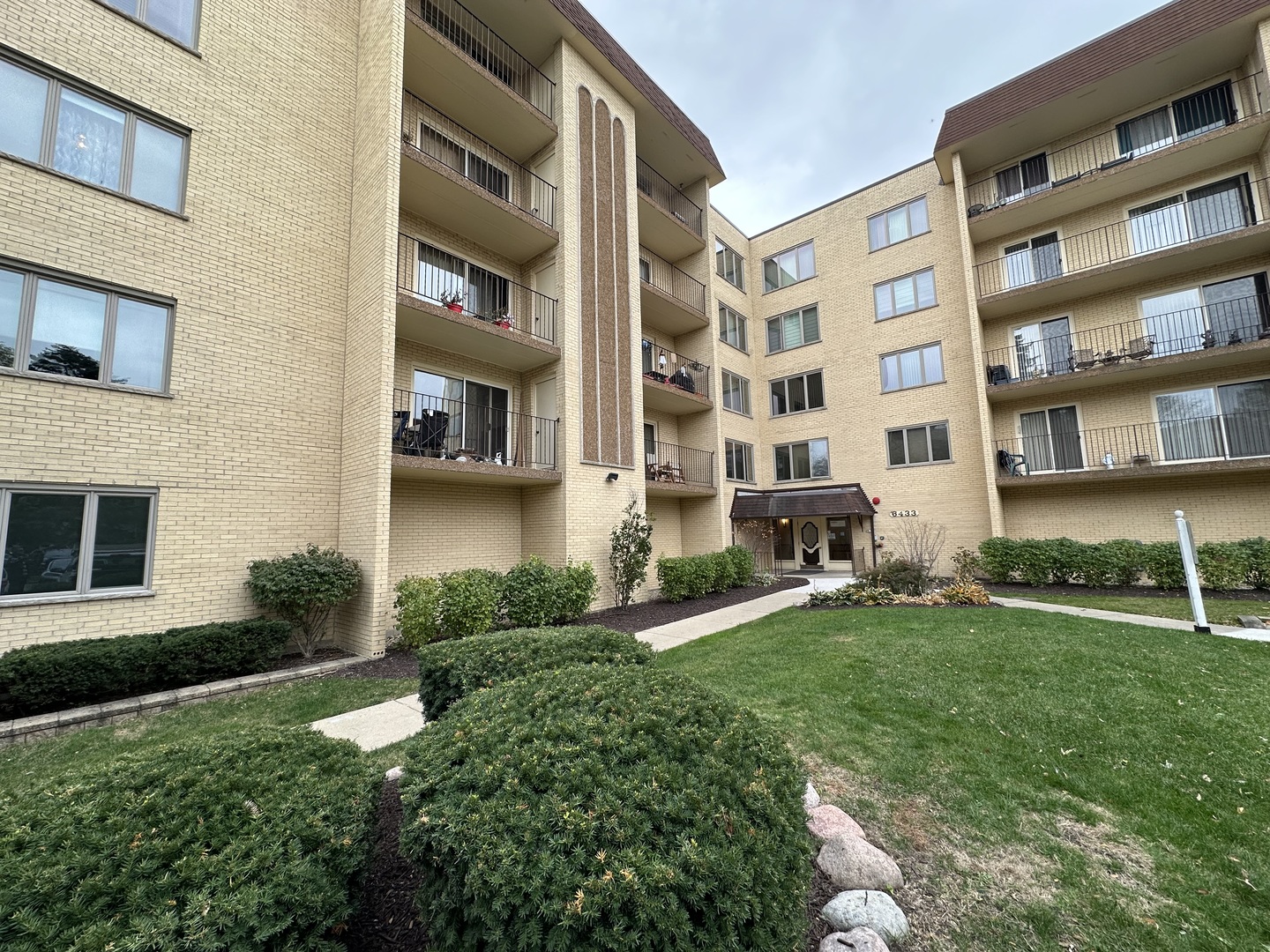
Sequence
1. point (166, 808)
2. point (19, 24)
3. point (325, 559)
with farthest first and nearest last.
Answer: point (325, 559), point (19, 24), point (166, 808)

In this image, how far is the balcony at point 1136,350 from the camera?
498 inches

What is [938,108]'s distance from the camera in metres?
16.5

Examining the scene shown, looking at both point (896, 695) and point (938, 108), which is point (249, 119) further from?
point (938, 108)

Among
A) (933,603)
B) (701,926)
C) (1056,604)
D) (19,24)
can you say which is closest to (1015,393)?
(1056,604)

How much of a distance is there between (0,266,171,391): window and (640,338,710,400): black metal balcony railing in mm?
11441

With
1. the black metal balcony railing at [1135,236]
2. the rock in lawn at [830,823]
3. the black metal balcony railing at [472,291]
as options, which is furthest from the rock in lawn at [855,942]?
the black metal balcony railing at [1135,236]

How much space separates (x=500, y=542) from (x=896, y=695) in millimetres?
8549

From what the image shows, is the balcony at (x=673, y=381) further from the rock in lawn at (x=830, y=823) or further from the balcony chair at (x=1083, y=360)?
the rock in lawn at (x=830, y=823)

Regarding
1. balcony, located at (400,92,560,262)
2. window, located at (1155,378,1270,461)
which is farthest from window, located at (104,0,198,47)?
window, located at (1155,378,1270,461)

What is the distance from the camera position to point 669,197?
17.5 m

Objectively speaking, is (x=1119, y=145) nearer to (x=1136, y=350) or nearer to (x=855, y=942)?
(x=1136, y=350)

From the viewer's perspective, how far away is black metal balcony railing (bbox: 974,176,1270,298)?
13.1 m

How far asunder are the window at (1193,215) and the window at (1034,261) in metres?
1.69

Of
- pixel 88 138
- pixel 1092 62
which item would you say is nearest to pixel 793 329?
pixel 1092 62
